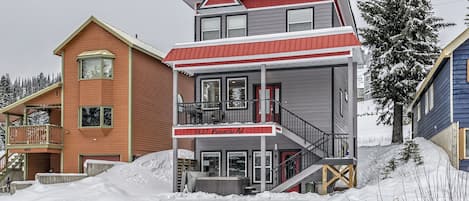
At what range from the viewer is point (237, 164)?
2522 centimetres

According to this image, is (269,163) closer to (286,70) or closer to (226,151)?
(226,151)

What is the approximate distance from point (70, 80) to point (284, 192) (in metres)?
14.0

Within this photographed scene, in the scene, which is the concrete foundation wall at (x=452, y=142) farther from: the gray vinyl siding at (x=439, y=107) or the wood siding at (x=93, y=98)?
the wood siding at (x=93, y=98)

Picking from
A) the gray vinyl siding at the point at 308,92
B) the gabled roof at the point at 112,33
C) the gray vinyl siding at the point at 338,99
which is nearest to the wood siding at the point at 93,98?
the gabled roof at the point at 112,33

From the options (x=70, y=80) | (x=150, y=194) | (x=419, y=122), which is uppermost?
(x=70, y=80)

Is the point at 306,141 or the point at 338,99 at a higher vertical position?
the point at 338,99

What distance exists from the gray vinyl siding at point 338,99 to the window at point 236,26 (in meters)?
4.74

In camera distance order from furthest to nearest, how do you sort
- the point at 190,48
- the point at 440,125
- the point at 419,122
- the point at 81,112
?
the point at 419,122 < the point at 81,112 < the point at 190,48 < the point at 440,125

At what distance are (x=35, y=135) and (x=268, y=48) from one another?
14253mm

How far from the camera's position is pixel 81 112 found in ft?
95.8

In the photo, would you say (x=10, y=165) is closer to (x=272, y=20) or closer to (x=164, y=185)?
(x=164, y=185)

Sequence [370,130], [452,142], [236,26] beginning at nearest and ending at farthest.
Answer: [452,142] → [236,26] → [370,130]

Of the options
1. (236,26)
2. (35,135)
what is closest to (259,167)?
(236,26)

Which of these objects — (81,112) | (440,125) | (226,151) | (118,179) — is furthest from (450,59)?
(81,112)
